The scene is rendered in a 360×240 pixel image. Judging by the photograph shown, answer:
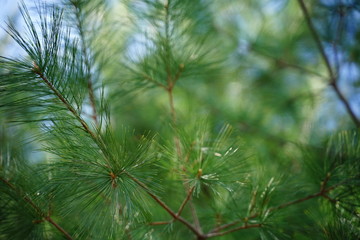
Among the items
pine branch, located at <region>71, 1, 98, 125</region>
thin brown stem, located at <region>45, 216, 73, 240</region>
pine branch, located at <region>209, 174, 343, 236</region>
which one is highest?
pine branch, located at <region>71, 1, 98, 125</region>

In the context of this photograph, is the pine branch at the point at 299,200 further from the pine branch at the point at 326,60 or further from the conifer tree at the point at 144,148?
the pine branch at the point at 326,60

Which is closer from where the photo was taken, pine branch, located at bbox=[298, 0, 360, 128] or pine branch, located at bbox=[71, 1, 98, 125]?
pine branch, located at bbox=[71, 1, 98, 125]

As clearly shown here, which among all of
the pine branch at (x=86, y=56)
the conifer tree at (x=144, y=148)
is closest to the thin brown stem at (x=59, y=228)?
the conifer tree at (x=144, y=148)

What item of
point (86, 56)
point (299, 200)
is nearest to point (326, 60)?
point (299, 200)

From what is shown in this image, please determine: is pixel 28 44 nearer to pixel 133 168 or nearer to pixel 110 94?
pixel 133 168

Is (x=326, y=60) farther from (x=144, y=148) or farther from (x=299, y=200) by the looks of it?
(x=144, y=148)

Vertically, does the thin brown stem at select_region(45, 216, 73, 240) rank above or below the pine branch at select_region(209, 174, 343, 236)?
below

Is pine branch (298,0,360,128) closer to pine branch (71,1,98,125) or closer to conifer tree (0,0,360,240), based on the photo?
conifer tree (0,0,360,240)

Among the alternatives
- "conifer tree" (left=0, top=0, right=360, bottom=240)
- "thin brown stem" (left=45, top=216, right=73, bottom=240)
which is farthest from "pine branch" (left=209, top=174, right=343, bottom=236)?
"thin brown stem" (left=45, top=216, right=73, bottom=240)
